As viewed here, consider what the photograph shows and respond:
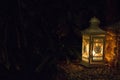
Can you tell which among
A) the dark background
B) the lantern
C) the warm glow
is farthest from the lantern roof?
the dark background

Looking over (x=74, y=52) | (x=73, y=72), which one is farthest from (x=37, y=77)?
(x=73, y=72)

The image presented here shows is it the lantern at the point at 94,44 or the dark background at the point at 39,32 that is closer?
the lantern at the point at 94,44

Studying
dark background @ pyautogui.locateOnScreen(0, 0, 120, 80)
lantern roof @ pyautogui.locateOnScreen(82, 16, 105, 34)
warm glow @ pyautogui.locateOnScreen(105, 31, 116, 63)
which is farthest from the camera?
dark background @ pyautogui.locateOnScreen(0, 0, 120, 80)

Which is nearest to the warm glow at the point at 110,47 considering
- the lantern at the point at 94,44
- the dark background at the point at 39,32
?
the lantern at the point at 94,44

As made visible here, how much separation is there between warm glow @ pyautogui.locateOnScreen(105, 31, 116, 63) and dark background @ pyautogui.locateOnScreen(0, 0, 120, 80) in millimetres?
462

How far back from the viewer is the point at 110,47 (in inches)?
144

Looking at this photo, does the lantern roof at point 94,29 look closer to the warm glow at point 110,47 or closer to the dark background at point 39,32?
the warm glow at point 110,47

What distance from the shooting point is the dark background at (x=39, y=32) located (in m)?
4.06

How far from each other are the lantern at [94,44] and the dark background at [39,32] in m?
0.71

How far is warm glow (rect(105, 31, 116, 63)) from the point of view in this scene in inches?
141

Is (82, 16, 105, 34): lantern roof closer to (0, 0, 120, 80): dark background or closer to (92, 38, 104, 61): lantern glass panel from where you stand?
(92, 38, 104, 61): lantern glass panel

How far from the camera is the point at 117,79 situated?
3229 millimetres

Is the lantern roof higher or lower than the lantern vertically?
higher

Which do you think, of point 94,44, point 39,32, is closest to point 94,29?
point 94,44
